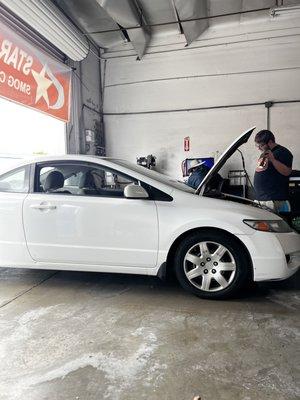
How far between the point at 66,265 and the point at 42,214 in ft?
1.76

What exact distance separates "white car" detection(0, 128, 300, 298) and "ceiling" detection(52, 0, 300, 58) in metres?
3.16

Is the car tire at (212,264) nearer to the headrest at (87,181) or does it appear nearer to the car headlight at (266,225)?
the car headlight at (266,225)

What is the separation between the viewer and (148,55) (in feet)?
24.7

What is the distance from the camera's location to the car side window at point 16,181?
3.32 m

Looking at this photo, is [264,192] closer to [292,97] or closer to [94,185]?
[94,185]

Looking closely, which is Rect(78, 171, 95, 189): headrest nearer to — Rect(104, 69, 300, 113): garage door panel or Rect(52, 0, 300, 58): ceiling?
Rect(52, 0, 300, 58): ceiling

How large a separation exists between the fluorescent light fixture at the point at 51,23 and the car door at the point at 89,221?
2377 mm

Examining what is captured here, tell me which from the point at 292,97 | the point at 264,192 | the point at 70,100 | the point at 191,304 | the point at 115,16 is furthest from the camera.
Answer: the point at 292,97

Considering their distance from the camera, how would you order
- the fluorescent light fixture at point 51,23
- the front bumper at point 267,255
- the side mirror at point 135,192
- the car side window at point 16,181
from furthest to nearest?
1. the fluorescent light fixture at point 51,23
2. the car side window at point 16,181
3. the side mirror at point 135,192
4. the front bumper at point 267,255

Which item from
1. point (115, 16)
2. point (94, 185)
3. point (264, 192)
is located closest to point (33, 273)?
point (94, 185)

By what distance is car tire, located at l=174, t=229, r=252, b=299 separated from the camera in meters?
2.91

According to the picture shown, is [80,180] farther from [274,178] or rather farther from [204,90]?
[204,90]

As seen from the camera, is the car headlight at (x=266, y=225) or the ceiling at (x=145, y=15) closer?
the car headlight at (x=266, y=225)

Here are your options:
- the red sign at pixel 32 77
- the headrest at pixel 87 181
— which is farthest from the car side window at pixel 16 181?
the red sign at pixel 32 77
